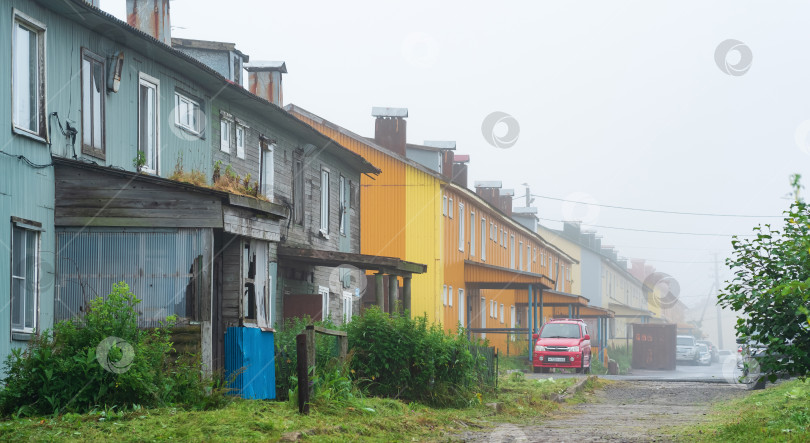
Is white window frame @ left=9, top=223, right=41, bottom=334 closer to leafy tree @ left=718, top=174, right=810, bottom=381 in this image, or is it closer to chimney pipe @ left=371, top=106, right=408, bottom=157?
leafy tree @ left=718, top=174, right=810, bottom=381

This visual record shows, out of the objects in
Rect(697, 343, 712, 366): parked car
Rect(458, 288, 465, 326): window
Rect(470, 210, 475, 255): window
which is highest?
Rect(470, 210, 475, 255): window

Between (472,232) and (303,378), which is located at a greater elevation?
(472,232)

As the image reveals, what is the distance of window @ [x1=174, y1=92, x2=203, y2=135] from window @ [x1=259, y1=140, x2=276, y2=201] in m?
3.74

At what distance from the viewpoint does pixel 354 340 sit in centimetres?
1558

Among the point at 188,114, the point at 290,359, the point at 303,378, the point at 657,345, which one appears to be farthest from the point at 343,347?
the point at 657,345

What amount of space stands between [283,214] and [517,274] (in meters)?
23.9

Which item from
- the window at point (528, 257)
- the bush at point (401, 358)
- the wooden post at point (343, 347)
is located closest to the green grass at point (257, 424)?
the bush at point (401, 358)

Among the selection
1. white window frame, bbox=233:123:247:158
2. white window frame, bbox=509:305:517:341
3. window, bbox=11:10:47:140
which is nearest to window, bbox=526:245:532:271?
white window frame, bbox=509:305:517:341

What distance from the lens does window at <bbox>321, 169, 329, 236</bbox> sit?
2680 cm

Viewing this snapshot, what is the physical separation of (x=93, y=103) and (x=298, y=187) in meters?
10.4

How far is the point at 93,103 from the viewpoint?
48.4 feet

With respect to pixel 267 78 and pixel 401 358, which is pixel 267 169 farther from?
pixel 401 358

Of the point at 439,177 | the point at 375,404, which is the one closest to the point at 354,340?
the point at 375,404

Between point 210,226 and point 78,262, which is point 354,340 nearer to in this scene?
point 210,226
